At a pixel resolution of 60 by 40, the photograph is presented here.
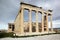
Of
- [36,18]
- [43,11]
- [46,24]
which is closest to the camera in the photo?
[36,18]

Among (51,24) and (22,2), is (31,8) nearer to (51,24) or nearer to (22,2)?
(22,2)

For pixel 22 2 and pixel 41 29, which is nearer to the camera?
pixel 22 2

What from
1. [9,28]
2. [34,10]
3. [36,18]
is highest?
[34,10]

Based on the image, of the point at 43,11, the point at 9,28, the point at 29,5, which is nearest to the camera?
the point at 29,5

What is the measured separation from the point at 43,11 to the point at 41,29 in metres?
8.12

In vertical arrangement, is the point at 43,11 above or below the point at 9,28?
above

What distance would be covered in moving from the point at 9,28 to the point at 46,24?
72.3ft

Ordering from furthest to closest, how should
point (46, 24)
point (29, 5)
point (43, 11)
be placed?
point (46, 24) → point (43, 11) → point (29, 5)

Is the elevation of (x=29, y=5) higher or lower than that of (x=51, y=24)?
higher

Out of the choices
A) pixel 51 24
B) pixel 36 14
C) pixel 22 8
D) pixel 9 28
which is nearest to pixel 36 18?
pixel 36 14

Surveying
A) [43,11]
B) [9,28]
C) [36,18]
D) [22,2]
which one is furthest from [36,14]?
[9,28]

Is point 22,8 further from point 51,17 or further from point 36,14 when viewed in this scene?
point 51,17

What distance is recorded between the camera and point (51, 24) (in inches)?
2429

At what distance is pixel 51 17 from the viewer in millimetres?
62875
